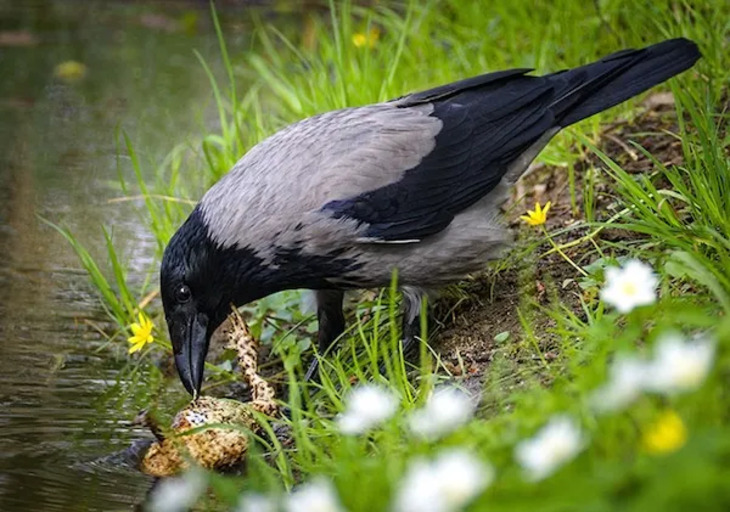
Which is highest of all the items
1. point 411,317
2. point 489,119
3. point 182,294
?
point 489,119

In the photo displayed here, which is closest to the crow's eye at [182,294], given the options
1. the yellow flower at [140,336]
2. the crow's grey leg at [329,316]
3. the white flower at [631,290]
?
the yellow flower at [140,336]

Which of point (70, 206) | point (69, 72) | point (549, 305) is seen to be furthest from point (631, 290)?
point (69, 72)

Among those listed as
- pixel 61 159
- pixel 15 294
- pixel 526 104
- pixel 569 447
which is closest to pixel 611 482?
pixel 569 447

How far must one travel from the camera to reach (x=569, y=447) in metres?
1.94

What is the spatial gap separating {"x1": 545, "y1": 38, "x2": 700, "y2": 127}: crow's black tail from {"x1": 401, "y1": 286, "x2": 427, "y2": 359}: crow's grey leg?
2.65ft

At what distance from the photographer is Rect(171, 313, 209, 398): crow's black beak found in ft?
13.9

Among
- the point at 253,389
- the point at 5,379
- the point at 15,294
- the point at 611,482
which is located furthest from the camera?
the point at 15,294

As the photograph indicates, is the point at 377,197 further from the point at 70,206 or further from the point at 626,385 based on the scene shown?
the point at 70,206

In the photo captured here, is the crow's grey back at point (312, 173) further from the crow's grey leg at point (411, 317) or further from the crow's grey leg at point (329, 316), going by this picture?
the crow's grey leg at point (329, 316)

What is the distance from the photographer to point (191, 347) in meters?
4.26

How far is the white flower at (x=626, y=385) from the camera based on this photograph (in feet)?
6.51

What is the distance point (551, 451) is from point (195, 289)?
95.8 inches

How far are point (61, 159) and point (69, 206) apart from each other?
0.88 metres

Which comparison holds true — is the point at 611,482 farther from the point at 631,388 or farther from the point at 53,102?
the point at 53,102
